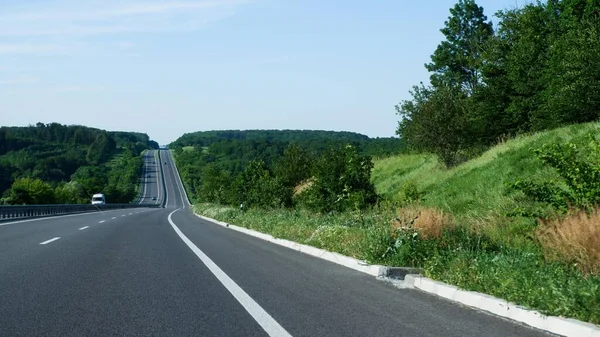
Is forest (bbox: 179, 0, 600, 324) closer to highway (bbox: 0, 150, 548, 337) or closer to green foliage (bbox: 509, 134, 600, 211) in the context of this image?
green foliage (bbox: 509, 134, 600, 211)

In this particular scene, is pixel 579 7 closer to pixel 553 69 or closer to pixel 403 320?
pixel 553 69


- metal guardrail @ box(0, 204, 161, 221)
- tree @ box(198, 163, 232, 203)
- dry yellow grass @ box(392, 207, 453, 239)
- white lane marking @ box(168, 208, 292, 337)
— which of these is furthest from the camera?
tree @ box(198, 163, 232, 203)

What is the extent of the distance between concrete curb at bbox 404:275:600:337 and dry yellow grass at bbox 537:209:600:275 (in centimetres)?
156

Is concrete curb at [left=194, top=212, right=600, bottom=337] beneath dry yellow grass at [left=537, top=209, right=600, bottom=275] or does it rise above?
beneath

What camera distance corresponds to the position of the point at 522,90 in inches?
1889

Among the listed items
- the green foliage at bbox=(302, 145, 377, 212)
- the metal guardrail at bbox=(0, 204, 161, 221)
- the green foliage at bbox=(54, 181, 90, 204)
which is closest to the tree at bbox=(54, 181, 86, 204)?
the green foliage at bbox=(54, 181, 90, 204)

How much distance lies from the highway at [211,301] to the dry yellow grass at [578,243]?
1887 mm

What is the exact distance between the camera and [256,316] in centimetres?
739

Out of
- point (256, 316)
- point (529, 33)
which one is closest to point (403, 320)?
point (256, 316)

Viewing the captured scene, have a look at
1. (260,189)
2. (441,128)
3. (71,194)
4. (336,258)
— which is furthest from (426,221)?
(71,194)

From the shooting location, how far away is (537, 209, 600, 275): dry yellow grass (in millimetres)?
8531

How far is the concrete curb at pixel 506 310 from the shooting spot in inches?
244

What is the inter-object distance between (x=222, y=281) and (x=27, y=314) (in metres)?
3.55

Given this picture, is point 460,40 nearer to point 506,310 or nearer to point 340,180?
point 340,180
